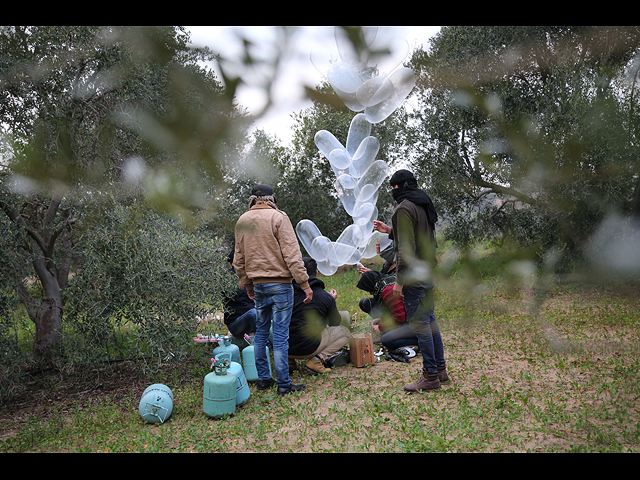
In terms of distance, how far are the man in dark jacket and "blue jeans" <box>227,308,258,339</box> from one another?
0.77 metres

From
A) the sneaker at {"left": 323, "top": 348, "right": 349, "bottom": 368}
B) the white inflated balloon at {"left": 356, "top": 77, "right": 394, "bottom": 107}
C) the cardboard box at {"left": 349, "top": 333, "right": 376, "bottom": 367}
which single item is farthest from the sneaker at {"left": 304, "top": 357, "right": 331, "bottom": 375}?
the white inflated balloon at {"left": 356, "top": 77, "right": 394, "bottom": 107}

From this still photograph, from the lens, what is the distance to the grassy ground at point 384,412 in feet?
9.73

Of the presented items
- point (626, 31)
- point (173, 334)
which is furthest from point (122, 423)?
point (626, 31)

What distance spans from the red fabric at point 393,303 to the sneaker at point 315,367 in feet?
3.23

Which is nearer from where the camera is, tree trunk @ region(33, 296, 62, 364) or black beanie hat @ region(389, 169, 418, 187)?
black beanie hat @ region(389, 169, 418, 187)

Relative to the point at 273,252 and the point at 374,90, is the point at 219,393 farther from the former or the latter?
the point at 374,90

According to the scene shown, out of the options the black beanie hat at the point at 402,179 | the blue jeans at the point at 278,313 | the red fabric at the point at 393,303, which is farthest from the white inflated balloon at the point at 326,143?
the red fabric at the point at 393,303

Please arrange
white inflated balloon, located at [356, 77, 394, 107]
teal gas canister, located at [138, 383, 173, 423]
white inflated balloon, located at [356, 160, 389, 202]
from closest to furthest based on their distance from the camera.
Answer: white inflated balloon, located at [356, 77, 394, 107] < white inflated balloon, located at [356, 160, 389, 202] < teal gas canister, located at [138, 383, 173, 423]

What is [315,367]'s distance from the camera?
5023 mm

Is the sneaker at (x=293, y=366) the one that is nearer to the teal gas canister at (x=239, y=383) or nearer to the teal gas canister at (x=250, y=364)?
the teal gas canister at (x=250, y=364)

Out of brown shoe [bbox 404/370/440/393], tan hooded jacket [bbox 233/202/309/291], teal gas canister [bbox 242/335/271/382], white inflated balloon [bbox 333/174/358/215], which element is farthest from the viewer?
teal gas canister [bbox 242/335/271/382]

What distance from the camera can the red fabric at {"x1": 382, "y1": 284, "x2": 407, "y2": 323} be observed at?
5196mm

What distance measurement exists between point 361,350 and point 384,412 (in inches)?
55.5

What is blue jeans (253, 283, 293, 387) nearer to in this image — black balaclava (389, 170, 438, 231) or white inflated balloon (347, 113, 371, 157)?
black balaclava (389, 170, 438, 231)
